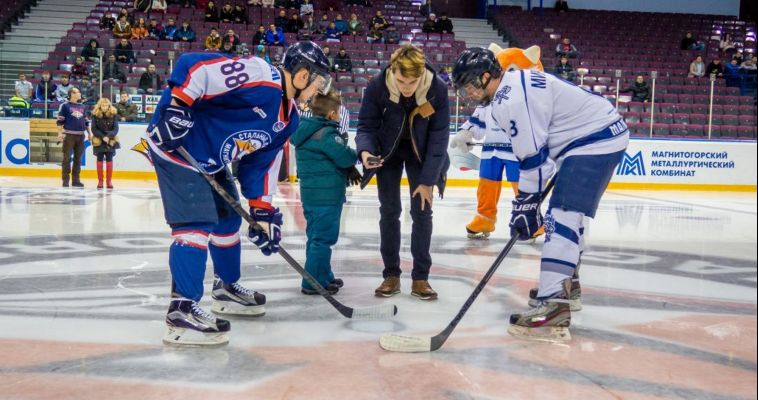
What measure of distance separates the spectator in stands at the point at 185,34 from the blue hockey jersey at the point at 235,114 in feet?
41.7

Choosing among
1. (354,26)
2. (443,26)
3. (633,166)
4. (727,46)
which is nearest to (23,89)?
(354,26)

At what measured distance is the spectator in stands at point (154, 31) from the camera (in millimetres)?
14952

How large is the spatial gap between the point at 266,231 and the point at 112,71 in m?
10.3

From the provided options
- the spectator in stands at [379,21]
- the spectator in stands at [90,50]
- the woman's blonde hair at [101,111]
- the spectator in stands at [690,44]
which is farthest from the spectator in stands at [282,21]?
the spectator in stands at [690,44]

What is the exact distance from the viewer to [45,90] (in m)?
12.1

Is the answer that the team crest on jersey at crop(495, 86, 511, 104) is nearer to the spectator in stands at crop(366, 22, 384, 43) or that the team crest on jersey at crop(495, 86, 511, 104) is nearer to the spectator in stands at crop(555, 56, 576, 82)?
the spectator in stands at crop(555, 56, 576, 82)

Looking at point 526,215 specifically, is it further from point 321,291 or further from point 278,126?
point 278,126

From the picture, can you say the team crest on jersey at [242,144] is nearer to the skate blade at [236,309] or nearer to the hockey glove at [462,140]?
the skate blade at [236,309]

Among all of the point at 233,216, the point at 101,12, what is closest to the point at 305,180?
the point at 233,216

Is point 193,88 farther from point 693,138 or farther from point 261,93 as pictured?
point 693,138

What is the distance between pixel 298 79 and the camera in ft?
8.96

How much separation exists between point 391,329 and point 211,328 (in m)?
0.72

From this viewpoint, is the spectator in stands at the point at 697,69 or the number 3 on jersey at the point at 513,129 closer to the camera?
the number 3 on jersey at the point at 513,129

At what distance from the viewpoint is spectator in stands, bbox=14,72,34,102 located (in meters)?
11.9
